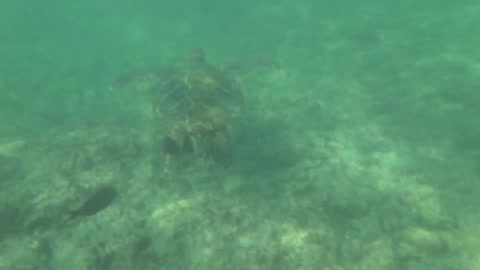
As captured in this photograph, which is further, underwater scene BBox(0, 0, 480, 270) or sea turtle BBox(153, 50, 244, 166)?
sea turtle BBox(153, 50, 244, 166)

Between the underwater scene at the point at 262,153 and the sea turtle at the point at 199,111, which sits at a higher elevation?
the sea turtle at the point at 199,111

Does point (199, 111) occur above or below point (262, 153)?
above

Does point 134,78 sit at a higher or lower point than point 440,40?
lower

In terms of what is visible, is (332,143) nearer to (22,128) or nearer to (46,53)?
(22,128)

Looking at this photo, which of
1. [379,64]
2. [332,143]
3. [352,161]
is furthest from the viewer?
[379,64]

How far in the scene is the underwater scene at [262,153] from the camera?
6453mm

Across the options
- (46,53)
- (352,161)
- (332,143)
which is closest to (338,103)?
(332,143)

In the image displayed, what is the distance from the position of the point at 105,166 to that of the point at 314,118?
210 inches

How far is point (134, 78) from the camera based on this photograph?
1363 cm

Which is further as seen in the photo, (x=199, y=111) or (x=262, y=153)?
(x=262, y=153)

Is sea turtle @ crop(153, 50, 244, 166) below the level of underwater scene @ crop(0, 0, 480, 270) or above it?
above

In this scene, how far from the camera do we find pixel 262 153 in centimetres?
903

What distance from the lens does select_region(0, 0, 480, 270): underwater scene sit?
254 inches

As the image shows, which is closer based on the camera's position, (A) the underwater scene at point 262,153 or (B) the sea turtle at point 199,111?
(A) the underwater scene at point 262,153
